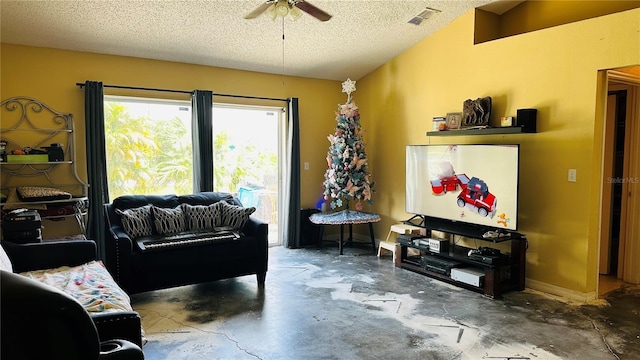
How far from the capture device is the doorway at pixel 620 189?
442 cm

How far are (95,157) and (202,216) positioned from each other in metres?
1.32

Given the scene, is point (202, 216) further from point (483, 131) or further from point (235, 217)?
point (483, 131)

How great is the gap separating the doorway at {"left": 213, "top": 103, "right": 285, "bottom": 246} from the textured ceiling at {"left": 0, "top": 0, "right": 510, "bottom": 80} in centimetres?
63

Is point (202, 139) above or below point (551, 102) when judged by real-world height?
below

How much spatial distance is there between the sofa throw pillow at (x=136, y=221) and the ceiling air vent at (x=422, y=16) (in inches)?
133

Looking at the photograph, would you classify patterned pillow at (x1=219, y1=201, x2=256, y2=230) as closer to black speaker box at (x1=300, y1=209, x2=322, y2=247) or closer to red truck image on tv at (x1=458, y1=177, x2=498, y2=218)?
black speaker box at (x1=300, y1=209, x2=322, y2=247)

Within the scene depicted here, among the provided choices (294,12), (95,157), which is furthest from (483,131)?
(95,157)

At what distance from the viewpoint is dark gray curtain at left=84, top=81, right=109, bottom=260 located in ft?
14.8

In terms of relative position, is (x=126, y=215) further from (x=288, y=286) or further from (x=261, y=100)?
(x=261, y=100)

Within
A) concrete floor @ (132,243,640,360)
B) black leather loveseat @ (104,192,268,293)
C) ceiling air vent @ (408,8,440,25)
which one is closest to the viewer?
concrete floor @ (132,243,640,360)

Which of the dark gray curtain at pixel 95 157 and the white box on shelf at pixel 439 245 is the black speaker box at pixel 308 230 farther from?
the dark gray curtain at pixel 95 157

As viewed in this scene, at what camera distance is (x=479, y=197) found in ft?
14.4

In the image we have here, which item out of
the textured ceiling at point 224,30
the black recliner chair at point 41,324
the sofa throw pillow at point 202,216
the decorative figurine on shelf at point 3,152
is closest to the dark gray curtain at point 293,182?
the textured ceiling at point 224,30

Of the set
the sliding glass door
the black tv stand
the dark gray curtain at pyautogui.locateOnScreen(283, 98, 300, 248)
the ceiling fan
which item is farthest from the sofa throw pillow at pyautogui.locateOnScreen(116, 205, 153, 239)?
the black tv stand
